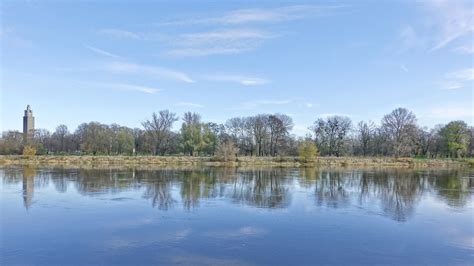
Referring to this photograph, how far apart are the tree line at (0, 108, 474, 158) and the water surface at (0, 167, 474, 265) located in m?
45.5

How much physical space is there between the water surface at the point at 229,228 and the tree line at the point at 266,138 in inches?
1790

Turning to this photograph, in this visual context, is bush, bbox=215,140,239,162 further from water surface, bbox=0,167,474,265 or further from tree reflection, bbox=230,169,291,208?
water surface, bbox=0,167,474,265

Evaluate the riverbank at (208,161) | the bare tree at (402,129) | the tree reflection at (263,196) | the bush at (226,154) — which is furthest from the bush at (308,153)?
the tree reflection at (263,196)

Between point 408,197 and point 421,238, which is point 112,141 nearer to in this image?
point 408,197

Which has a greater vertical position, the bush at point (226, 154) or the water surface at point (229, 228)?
the bush at point (226, 154)

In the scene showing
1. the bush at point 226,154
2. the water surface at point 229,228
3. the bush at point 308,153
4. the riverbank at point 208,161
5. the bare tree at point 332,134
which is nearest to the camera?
the water surface at point 229,228

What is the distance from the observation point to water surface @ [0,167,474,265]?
27.6 feet

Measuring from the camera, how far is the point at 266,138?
222 feet

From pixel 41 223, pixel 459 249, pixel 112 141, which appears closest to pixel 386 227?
pixel 459 249

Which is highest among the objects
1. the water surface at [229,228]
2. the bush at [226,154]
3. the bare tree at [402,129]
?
the bare tree at [402,129]

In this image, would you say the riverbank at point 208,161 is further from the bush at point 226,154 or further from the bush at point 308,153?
the bush at point 226,154

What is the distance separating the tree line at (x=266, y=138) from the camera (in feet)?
209

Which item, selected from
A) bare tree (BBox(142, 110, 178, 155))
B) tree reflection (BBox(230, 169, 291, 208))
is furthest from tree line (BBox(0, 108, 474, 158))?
tree reflection (BBox(230, 169, 291, 208))

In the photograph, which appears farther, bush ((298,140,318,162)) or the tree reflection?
bush ((298,140,318,162))
